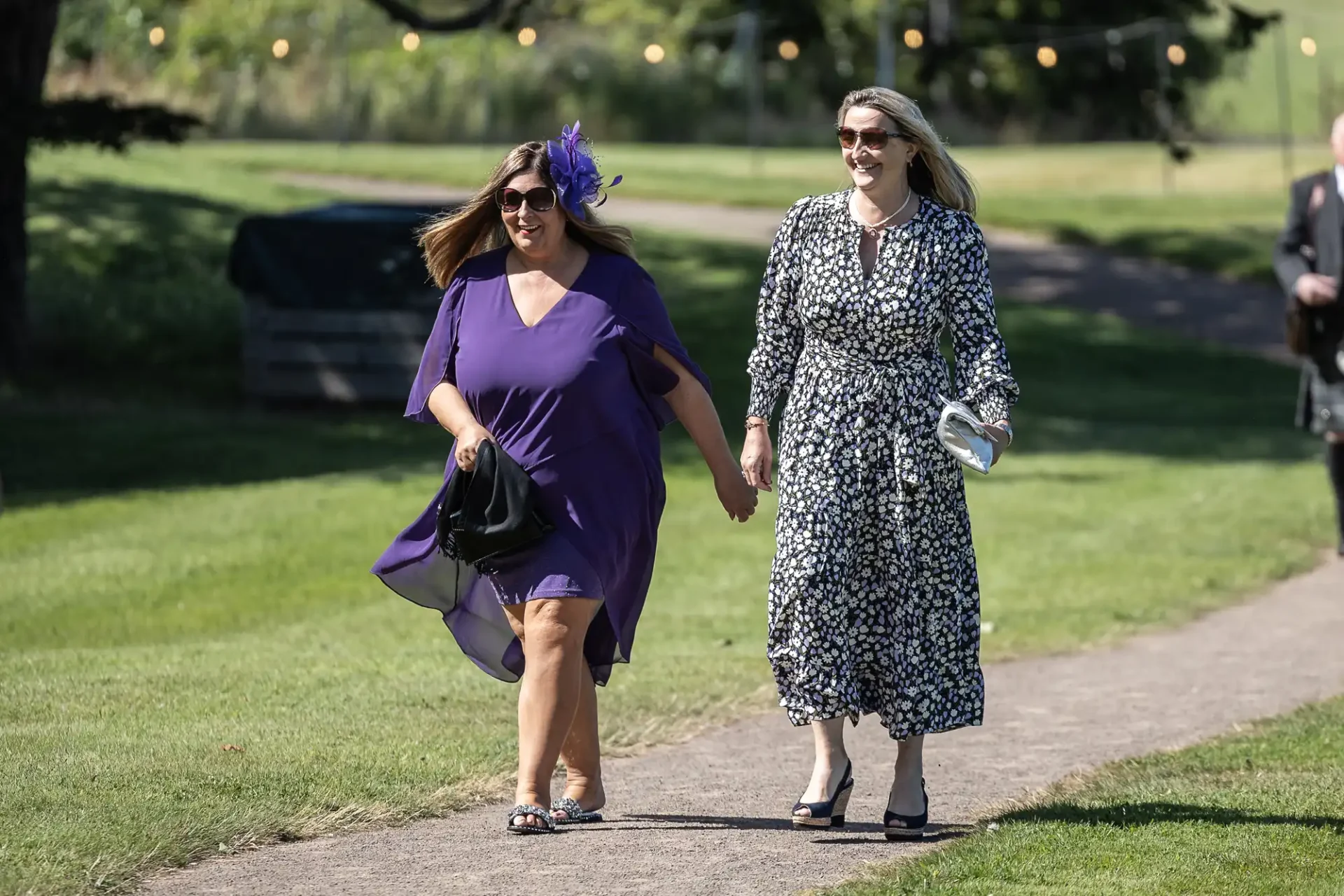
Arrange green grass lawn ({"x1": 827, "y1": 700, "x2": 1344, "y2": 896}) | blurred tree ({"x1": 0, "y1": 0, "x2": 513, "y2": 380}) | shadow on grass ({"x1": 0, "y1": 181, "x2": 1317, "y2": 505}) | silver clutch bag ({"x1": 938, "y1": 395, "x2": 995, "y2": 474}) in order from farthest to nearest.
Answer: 1. blurred tree ({"x1": 0, "y1": 0, "x2": 513, "y2": 380})
2. shadow on grass ({"x1": 0, "y1": 181, "x2": 1317, "y2": 505})
3. silver clutch bag ({"x1": 938, "y1": 395, "x2": 995, "y2": 474})
4. green grass lawn ({"x1": 827, "y1": 700, "x2": 1344, "y2": 896})

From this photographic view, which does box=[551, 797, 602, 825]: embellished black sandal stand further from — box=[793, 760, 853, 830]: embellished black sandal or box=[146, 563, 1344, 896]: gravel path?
box=[793, 760, 853, 830]: embellished black sandal

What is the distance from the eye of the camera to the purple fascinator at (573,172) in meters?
5.80

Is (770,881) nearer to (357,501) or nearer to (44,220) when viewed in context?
(357,501)

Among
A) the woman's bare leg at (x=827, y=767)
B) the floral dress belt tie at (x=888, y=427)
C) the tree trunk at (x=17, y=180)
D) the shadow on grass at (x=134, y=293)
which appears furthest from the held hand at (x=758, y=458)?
the shadow on grass at (x=134, y=293)

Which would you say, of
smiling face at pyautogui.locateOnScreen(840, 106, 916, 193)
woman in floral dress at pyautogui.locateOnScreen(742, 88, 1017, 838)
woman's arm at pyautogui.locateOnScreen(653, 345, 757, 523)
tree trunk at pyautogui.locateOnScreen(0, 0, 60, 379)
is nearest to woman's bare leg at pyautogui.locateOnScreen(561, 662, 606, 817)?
woman in floral dress at pyautogui.locateOnScreen(742, 88, 1017, 838)

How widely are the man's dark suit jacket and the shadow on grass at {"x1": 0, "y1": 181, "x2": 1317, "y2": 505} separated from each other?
5.51m

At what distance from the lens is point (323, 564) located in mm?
11891

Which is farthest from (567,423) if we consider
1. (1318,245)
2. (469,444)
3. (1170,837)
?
(1318,245)

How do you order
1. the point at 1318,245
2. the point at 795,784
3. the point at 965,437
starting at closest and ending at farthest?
the point at 965,437, the point at 795,784, the point at 1318,245

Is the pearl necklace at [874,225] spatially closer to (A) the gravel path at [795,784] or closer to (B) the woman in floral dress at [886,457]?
(B) the woman in floral dress at [886,457]

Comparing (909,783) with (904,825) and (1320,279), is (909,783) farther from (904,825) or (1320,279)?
(1320,279)

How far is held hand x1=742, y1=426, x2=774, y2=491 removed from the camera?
588 centimetres

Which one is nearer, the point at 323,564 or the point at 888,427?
the point at 888,427

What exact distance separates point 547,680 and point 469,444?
646 mm
